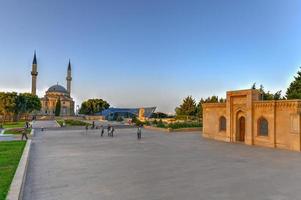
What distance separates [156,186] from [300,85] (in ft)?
133

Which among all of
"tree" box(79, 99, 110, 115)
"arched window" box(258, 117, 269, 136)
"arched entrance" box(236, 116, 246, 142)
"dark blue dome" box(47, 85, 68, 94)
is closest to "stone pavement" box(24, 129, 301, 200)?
"arched window" box(258, 117, 269, 136)

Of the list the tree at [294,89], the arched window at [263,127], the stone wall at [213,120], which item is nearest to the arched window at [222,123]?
the stone wall at [213,120]

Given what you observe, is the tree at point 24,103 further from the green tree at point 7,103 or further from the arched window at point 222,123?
the arched window at point 222,123

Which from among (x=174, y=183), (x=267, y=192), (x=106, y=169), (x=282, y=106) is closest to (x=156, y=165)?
(x=106, y=169)

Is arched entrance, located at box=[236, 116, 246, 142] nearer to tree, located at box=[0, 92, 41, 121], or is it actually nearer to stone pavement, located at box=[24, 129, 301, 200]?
stone pavement, located at box=[24, 129, 301, 200]

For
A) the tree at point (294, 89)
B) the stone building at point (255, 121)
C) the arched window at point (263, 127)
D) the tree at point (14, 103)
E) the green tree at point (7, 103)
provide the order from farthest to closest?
the tree at point (14, 103) → the green tree at point (7, 103) → the tree at point (294, 89) → the arched window at point (263, 127) → the stone building at point (255, 121)

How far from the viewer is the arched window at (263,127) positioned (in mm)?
22203

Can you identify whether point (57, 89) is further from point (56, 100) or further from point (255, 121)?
point (255, 121)

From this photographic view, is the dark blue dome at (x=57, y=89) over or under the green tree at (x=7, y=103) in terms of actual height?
over

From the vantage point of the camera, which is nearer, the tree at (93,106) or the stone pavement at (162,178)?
the stone pavement at (162,178)

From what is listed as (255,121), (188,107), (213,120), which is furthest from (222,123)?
(188,107)

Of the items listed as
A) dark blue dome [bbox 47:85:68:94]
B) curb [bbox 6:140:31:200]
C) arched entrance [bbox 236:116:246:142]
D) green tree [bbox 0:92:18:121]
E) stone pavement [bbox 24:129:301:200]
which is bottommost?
stone pavement [bbox 24:129:301:200]

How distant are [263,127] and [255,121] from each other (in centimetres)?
87

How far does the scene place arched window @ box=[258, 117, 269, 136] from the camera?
72.8ft
